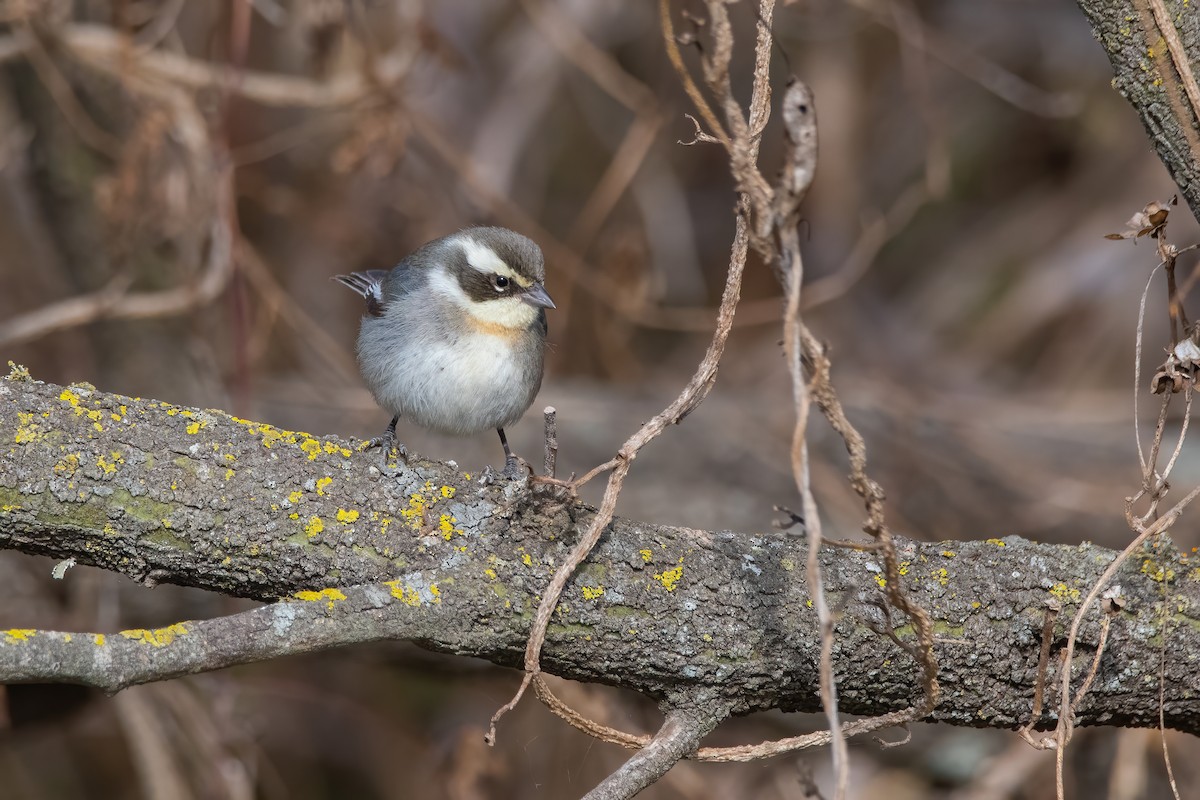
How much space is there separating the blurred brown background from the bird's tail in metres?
Answer: 0.60

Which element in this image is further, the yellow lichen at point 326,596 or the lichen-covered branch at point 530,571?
the lichen-covered branch at point 530,571

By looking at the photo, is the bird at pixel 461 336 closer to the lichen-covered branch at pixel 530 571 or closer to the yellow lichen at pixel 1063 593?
the lichen-covered branch at pixel 530 571

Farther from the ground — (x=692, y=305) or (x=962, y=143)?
(x=962, y=143)

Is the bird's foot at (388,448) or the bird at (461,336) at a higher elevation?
the bird at (461,336)

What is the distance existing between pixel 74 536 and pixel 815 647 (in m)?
1.73

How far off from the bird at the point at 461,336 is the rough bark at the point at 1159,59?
6.97 ft

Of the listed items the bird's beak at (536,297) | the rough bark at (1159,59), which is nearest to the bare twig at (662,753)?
the rough bark at (1159,59)

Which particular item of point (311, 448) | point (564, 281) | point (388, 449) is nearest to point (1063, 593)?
point (388, 449)

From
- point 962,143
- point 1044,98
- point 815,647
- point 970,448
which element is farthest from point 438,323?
point 962,143

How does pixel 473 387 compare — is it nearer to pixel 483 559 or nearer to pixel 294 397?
pixel 483 559

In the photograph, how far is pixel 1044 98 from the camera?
7.11 m

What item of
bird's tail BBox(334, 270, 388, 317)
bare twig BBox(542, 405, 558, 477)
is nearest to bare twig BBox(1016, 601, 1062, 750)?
bare twig BBox(542, 405, 558, 477)

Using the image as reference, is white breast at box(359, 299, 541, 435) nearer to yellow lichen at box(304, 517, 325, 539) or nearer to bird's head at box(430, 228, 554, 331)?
bird's head at box(430, 228, 554, 331)

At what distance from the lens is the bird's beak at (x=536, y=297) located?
426cm
